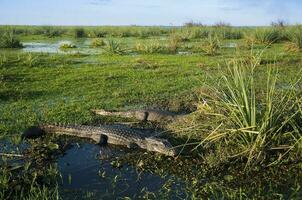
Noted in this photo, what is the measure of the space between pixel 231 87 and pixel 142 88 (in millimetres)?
4642

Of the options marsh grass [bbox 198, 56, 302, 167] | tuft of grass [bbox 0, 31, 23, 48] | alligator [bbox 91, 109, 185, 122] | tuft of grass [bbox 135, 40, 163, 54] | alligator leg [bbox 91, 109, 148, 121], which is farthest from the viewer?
tuft of grass [bbox 0, 31, 23, 48]

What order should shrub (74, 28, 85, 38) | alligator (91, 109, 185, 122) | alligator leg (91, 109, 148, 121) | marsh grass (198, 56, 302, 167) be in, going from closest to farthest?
marsh grass (198, 56, 302, 167)
alligator (91, 109, 185, 122)
alligator leg (91, 109, 148, 121)
shrub (74, 28, 85, 38)

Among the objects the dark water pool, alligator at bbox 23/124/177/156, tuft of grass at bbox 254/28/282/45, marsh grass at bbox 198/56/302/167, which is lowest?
the dark water pool

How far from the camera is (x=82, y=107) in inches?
322

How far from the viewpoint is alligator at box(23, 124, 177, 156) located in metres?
5.96

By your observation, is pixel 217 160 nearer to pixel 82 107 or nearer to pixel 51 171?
pixel 51 171

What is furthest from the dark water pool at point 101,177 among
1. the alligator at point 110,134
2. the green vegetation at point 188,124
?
the alligator at point 110,134

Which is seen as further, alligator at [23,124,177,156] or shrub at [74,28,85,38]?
shrub at [74,28,85,38]

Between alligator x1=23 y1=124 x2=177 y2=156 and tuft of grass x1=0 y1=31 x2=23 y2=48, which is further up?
tuft of grass x1=0 y1=31 x2=23 y2=48

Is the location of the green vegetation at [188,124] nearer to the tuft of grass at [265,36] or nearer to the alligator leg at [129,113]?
the alligator leg at [129,113]

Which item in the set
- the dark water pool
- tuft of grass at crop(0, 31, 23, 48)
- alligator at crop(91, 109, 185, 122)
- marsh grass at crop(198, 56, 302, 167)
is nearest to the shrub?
tuft of grass at crop(0, 31, 23, 48)

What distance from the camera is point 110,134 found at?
20.9 ft

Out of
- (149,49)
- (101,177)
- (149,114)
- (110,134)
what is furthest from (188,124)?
(149,49)

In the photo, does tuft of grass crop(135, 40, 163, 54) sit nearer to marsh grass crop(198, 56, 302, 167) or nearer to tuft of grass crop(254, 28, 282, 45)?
tuft of grass crop(254, 28, 282, 45)
